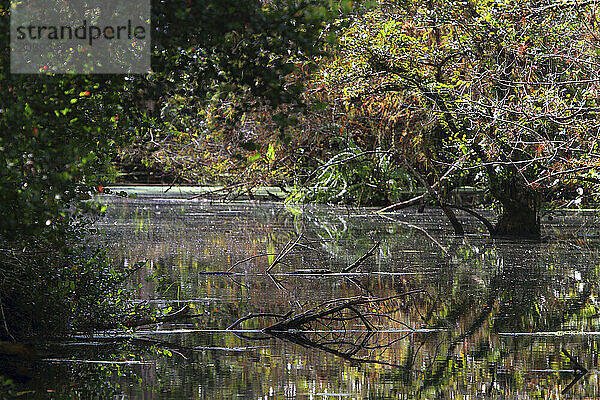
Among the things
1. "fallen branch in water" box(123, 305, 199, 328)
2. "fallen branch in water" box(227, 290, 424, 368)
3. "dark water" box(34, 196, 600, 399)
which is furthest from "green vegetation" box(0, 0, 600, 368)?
"fallen branch in water" box(227, 290, 424, 368)

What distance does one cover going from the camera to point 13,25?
4887mm

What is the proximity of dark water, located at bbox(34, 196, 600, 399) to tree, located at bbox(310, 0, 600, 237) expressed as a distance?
3.82ft

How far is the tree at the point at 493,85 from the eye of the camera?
12133mm

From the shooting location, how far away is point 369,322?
7410 mm

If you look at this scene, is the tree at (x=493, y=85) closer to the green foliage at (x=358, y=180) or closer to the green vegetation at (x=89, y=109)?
the green foliage at (x=358, y=180)

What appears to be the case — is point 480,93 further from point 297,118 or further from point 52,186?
point 52,186

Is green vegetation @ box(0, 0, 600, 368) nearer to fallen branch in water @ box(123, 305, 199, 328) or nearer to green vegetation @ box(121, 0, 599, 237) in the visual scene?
green vegetation @ box(121, 0, 599, 237)

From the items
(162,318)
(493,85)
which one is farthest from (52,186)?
(493,85)

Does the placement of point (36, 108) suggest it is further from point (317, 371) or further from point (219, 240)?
point (219, 240)

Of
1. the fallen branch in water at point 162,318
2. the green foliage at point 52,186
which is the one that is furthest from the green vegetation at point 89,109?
the fallen branch in water at point 162,318

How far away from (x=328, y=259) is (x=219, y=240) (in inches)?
131

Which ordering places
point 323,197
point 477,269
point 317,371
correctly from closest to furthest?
point 317,371 → point 477,269 → point 323,197

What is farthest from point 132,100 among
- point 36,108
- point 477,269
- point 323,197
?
point 323,197

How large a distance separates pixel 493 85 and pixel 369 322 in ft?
25.5
